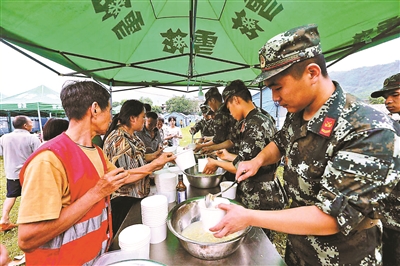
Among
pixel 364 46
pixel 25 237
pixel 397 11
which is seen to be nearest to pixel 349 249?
pixel 25 237

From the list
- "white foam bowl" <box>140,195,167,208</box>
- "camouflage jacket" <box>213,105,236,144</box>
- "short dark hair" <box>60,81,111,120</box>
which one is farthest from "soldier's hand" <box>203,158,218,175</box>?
"camouflage jacket" <box>213,105,236,144</box>

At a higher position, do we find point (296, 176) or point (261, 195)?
point (296, 176)

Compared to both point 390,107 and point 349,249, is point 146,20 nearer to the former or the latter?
point 349,249

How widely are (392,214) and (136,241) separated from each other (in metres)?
2.61

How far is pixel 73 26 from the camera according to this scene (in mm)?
2330

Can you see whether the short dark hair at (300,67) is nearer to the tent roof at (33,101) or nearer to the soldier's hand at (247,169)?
the soldier's hand at (247,169)

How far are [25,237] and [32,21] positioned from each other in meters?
2.23

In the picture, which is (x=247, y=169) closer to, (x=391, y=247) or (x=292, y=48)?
(x=292, y=48)

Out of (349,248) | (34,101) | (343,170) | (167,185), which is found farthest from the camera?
(34,101)

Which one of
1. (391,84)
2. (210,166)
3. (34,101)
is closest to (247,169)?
(210,166)

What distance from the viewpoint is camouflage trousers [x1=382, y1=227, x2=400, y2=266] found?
79.3 inches

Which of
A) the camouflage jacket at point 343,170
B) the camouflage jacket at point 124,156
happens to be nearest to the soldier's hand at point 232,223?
A: the camouflage jacket at point 343,170

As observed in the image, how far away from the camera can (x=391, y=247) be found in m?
2.07

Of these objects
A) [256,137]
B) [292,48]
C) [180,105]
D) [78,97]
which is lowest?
[256,137]
